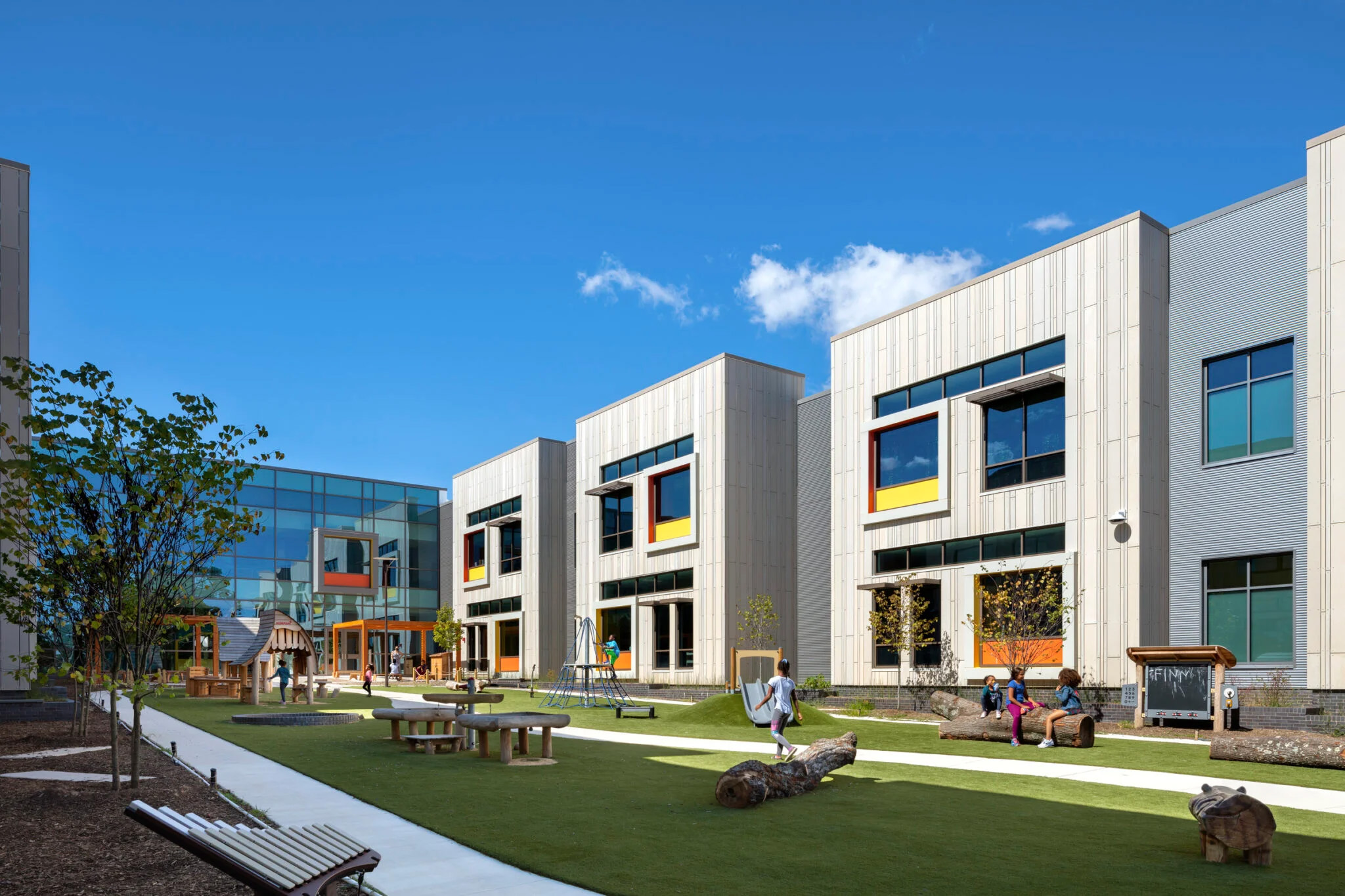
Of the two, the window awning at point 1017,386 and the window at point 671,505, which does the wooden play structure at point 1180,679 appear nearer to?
the window awning at point 1017,386

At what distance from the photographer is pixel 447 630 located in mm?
53125

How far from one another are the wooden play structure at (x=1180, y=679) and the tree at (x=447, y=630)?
127ft

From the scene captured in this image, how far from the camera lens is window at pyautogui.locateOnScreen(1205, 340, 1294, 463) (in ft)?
71.3

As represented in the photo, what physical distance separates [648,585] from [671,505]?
10.7 feet

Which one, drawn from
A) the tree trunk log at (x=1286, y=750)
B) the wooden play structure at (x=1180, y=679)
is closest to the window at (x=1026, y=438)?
the wooden play structure at (x=1180, y=679)

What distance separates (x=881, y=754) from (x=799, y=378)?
23.9 meters

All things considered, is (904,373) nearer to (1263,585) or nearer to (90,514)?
(1263,585)

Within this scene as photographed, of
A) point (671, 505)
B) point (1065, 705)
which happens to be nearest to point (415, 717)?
point (1065, 705)

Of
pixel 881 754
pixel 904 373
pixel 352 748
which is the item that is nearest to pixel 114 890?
pixel 352 748

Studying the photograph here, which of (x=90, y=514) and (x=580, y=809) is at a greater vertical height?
(x=90, y=514)

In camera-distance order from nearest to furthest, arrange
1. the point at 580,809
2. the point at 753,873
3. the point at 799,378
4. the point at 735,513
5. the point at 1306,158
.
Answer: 1. the point at 753,873
2. the point at 580,809
3. the point at 1306,158
4. the point at 735,513
5. the point at 799,378

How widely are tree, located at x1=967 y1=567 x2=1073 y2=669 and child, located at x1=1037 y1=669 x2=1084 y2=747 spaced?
4.29 m

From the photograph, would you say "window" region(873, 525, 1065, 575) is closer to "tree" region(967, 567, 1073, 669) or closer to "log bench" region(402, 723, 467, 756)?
"tree" region(967, 567, 1073, 669)

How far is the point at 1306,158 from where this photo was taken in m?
21.3
